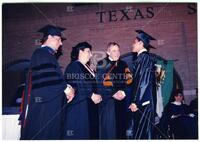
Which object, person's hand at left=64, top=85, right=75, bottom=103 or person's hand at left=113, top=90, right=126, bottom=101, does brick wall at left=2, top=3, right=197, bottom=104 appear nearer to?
person's hand at left=64, top=85, right=75, bottom=103

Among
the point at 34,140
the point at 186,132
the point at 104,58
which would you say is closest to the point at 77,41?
the point at 104,58

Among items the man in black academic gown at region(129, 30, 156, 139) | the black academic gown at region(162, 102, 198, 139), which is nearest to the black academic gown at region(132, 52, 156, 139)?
the man in black academic gown at region(129, 30, 156, 139)

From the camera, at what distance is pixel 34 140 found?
11.5ft

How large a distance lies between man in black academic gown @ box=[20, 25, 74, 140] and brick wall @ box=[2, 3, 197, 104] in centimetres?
11

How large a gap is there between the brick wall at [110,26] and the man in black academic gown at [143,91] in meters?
0.07

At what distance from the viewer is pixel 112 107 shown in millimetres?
3578

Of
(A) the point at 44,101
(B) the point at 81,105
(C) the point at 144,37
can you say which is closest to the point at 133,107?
(B) the point at 81,105

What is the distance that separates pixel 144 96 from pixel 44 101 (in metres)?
0.74

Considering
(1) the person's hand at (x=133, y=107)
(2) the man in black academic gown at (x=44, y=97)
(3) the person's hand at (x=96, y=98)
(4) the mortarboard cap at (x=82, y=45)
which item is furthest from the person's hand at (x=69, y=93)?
(1) the person's hand at (x=133, y=107)

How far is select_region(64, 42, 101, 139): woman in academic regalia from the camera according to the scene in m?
3.54

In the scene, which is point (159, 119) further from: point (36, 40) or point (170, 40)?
point (36, 40)

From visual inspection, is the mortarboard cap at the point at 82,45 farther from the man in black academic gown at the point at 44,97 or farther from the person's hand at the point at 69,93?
the person's hand at the point at 69,93

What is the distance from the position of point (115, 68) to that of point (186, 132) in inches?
27.9

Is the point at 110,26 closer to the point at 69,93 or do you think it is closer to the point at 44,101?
the point at 69,93
